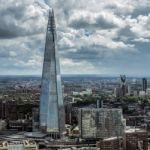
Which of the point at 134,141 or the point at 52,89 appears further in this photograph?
the point at 52,89

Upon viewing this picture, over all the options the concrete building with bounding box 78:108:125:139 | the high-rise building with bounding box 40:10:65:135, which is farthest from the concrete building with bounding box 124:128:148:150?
the high-rise building with bounding box 40:10:65:135

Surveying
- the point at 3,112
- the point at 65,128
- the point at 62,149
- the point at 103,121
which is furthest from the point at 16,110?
the point at 62,149

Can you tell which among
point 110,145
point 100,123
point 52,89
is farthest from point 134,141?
point 52,89

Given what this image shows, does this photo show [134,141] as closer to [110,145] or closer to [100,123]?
[110,145]

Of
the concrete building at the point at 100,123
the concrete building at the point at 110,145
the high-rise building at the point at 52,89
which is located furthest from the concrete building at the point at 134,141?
the high-rise building at the point at 52,89

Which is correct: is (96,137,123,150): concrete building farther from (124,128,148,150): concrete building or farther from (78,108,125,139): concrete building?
(78,108,125,139): concrete building

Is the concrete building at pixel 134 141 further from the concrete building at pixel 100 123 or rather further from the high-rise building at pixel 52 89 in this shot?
the high-rise building at pixel 52 89

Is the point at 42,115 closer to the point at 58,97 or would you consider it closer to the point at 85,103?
the point at 58,97
